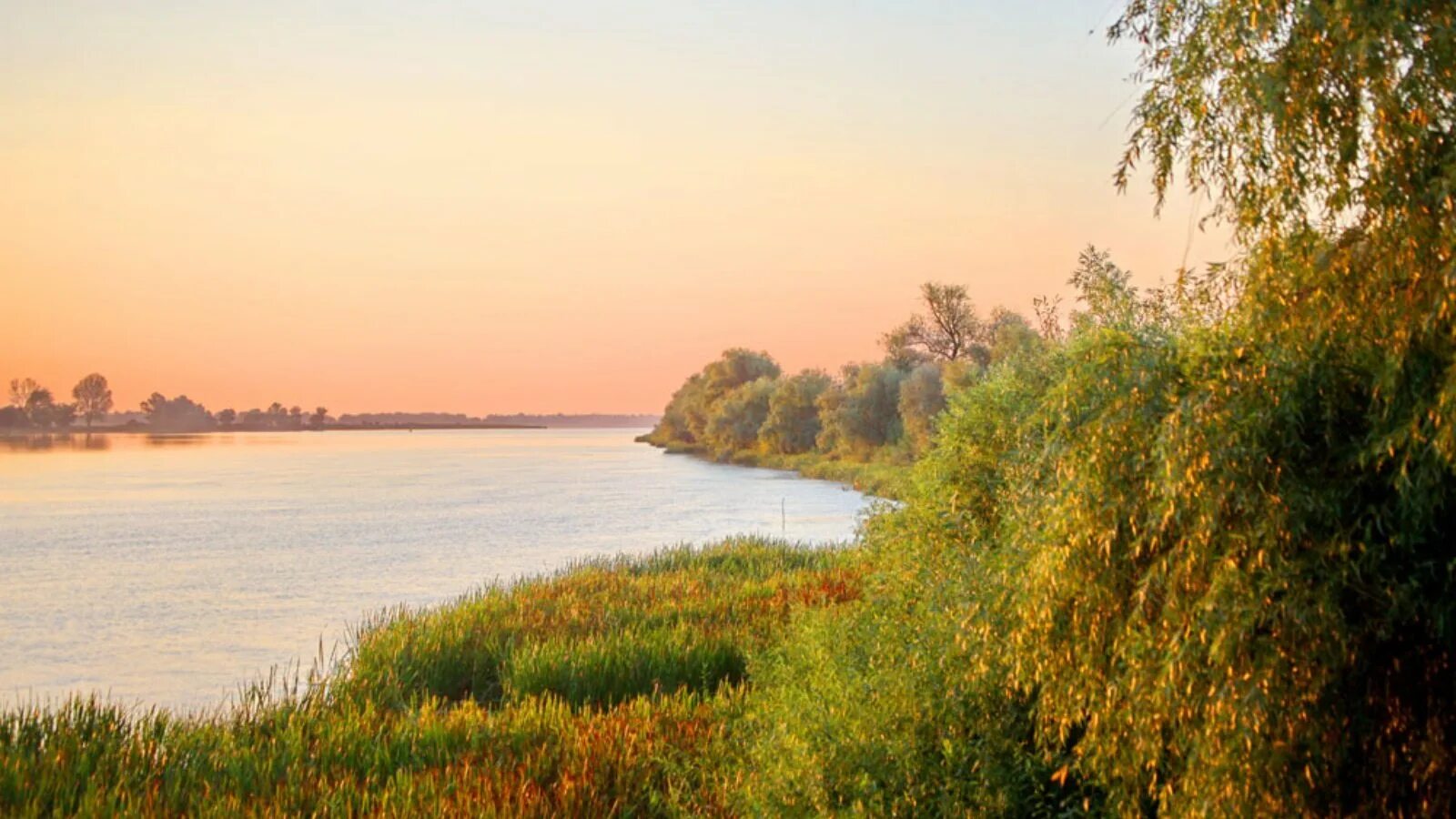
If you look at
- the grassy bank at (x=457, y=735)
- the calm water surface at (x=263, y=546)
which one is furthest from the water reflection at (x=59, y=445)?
the grassy bank at (x=457, y=735)

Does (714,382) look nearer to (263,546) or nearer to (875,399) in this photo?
(875,399)

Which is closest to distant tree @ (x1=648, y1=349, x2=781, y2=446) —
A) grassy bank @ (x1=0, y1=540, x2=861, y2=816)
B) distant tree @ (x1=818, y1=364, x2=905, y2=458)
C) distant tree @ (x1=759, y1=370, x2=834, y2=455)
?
distant tree @ (x1=759, y1=370, x2=834, y2=455)

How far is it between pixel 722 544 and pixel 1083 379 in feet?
66.4

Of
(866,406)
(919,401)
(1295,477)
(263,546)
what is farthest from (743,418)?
(1295,477)

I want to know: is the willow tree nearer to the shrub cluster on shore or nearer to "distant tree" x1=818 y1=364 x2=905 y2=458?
the shrub cluster on shore

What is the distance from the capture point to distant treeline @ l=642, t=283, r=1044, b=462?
2606 inches

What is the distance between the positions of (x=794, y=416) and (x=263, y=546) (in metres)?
61.1

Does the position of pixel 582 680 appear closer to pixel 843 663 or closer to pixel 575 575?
pixel 843 663

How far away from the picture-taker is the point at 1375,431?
566cm

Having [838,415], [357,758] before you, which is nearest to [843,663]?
[357,758]

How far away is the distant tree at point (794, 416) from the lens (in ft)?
299

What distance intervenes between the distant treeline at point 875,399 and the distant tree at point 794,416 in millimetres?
76

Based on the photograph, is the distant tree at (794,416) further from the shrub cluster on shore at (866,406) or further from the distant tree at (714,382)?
the distant tree at (714,382)

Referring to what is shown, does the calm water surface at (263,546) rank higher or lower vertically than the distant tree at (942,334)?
lower
